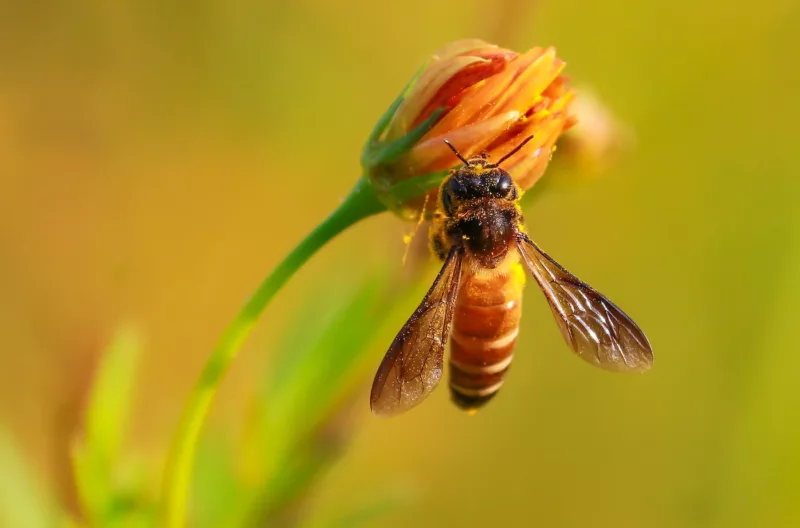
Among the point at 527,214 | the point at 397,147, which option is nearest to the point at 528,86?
the point at 397,147

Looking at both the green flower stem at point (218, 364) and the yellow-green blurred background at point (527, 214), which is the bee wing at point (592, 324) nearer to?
the green flower stem at point (218, 364)

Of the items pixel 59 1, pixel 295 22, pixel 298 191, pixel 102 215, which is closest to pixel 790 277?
pixel 298 191

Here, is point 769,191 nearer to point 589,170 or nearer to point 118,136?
point 589,170

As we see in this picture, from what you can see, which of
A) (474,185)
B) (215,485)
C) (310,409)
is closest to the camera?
(474,185)

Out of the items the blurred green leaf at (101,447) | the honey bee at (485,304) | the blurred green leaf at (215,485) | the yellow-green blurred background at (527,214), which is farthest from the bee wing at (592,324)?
the yellow-green blurred background at (527,214)

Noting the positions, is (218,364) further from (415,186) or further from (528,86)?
(528,86)
